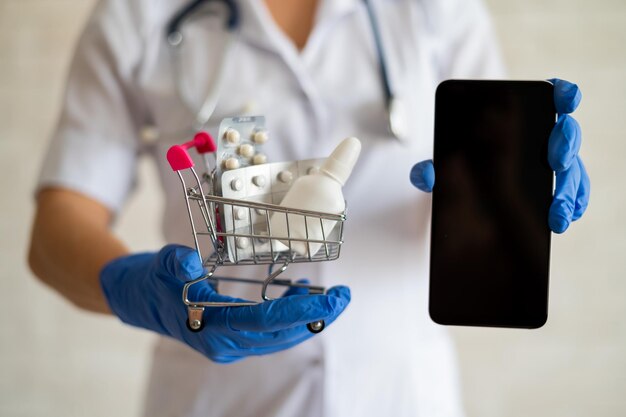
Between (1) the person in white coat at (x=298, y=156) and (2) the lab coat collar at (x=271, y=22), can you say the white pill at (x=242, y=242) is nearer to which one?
(1) the person in white coat at (x=298, y=156)

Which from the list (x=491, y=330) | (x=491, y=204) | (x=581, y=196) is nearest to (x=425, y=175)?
(x=491, y=204)

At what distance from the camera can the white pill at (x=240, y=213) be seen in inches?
20.4

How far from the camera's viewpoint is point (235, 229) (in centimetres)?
52

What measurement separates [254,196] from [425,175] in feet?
0.49

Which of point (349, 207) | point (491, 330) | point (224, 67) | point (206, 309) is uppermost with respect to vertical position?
point (224, 67)

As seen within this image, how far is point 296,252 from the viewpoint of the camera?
0.53m

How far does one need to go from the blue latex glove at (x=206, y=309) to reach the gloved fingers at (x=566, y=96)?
0.80ft

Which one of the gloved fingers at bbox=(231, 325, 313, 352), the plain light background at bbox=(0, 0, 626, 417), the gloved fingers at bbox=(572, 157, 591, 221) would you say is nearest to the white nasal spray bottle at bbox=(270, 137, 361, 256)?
the gloved fingers at bbox=(231, 325, 313, 352)

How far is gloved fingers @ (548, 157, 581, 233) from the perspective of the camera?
1.85ft

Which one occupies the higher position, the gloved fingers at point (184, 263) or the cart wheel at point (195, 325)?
the gloved fingers at point (184, 263)

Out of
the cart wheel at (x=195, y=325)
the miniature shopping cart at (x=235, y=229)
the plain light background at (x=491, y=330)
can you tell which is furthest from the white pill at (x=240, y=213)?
the plain light background at (x=491, y=330)

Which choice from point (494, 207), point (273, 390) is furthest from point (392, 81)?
point (273, 390)

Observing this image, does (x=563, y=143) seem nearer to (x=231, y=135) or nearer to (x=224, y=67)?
(x=231, y=135)

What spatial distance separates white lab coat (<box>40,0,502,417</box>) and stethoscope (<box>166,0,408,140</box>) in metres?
0.01
